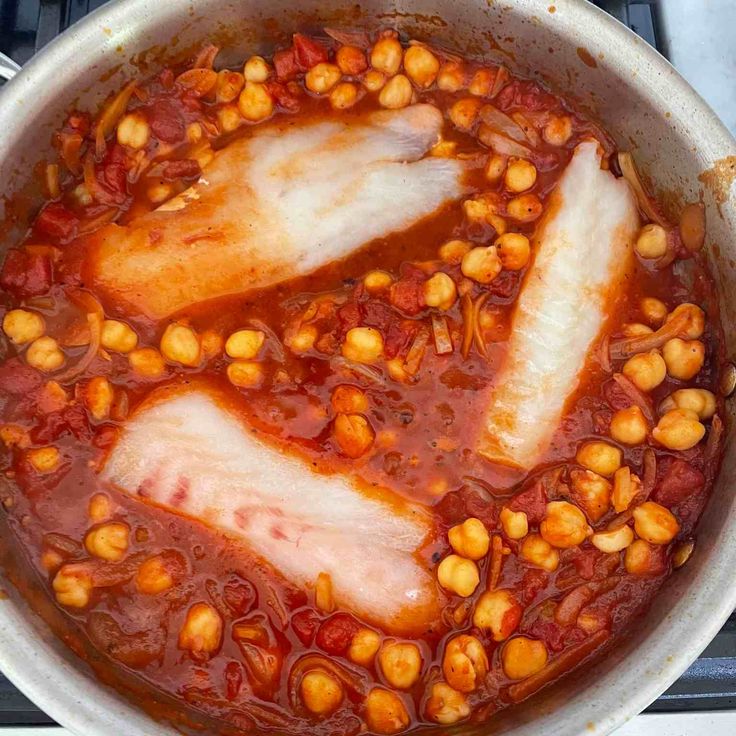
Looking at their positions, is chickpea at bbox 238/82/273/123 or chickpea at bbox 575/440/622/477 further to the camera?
chickpea at bbox 238/82/273/123

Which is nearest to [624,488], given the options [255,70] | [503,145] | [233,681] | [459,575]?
[459,575]

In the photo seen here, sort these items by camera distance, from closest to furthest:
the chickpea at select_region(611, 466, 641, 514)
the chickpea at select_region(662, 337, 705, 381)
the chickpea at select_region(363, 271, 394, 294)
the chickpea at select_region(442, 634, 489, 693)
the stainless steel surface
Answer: the stainless steel surface, the chickpea at select_region(442, 634, 489, 693), the chickpea at select_region(611, 466, 641, 514), the chickpea at select_region(662, 337, 705, 381), the chickpea at select_region(363, 271, 394, 294)

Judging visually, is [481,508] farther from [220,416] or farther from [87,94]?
[87,94]

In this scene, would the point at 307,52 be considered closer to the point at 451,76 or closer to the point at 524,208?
the point at 451,76

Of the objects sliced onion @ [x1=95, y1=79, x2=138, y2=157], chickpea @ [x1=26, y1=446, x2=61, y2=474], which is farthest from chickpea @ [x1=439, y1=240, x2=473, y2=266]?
chickpea @ [x1=26, y1=446, x2=61, y2=474]

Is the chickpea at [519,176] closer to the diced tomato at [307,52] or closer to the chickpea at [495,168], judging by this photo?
the chickpea at [495,168]

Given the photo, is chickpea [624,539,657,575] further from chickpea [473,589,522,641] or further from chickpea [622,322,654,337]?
chickpea [622,322,654,337]

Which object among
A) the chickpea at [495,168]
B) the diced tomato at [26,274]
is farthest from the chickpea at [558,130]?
the diced tomato at [26,274]
